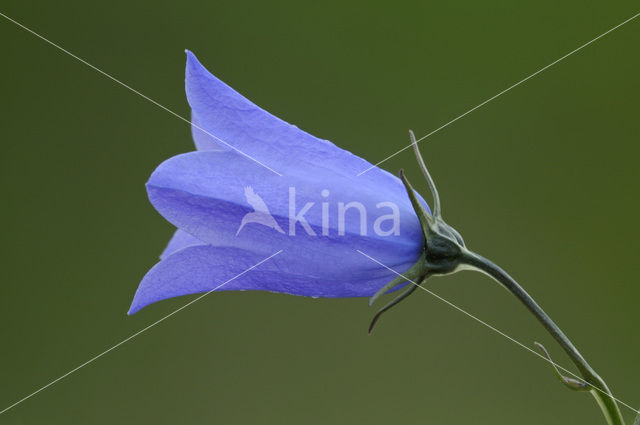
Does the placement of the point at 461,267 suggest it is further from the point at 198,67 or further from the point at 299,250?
the point at 198,67

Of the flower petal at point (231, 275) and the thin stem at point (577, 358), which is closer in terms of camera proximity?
the thin stem at point (577, 358)

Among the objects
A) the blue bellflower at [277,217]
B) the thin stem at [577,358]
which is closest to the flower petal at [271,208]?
the blue bellflower at [277,217]

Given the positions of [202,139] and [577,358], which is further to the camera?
[202,139]

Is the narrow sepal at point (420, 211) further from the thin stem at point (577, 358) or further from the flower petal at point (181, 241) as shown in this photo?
the flower petal at point (181, 241)

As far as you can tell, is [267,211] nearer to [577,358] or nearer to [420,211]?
[420,211]

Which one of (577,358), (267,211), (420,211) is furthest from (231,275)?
(577,358)

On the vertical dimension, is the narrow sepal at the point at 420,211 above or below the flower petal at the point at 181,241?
above

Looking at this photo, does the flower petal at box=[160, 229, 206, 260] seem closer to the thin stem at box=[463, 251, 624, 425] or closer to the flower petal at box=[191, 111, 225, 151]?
the flower petal at box=[191, 111, 225, 151]
